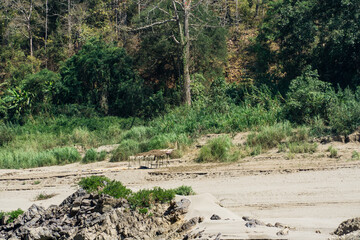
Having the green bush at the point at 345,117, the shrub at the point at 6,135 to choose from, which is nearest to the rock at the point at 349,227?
the green bush at the point at 345,117

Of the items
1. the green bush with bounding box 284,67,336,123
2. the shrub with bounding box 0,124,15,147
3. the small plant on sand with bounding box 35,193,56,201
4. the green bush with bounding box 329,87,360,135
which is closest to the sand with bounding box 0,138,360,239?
the small plant on sand with bounding box 35,193,56,201

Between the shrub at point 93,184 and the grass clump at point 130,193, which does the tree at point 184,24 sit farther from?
the grass clump at point 130,193

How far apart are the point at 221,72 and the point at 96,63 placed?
617 cm

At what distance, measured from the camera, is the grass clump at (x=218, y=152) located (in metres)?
14.8

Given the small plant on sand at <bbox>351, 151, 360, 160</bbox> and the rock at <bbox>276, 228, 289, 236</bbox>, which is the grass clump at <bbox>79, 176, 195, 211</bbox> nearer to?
the rock at <bbox>276, 228, 289, 236</bbox>

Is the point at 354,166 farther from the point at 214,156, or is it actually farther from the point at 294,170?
the point at 214,156

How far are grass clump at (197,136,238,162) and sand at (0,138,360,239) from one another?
1.39ft

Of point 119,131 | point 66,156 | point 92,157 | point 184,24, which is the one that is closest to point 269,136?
point 92,157

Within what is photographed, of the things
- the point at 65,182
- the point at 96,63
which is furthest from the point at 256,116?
the point at 96,63

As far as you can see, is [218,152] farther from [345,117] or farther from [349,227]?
[349,227]

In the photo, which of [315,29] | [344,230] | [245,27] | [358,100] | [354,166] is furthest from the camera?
[245,27]

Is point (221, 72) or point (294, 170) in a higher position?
point (221, 72)

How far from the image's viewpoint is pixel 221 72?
25531mm

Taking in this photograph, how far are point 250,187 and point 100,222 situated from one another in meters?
4.16
